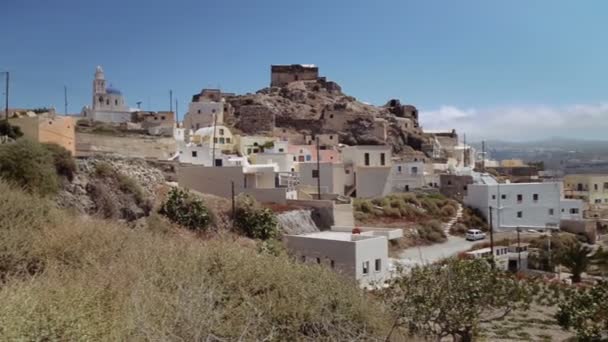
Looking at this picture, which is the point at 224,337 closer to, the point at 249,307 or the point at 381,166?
the point at 249,307

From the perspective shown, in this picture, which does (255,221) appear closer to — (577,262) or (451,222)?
(577,262)

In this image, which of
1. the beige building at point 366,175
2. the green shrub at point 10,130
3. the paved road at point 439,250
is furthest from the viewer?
the beige building at point 366,175

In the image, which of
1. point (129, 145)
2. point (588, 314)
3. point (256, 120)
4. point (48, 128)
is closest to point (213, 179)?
point (129, 145)

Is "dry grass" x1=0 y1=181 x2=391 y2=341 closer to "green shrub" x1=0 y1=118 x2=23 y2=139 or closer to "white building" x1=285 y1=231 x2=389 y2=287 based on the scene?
"white building" x1=285 y1=231 x2=389 y2=287

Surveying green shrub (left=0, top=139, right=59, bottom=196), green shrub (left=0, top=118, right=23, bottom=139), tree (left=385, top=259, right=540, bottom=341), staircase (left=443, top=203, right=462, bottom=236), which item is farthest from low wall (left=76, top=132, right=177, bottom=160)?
tree (left=385, top=259, right=540, bottom=341)

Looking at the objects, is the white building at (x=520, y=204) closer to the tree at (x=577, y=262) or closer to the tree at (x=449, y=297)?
the tree at (x=577, y=262)

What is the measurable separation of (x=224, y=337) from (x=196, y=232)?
12.5 metres

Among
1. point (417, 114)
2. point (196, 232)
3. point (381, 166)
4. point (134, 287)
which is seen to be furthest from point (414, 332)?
point (417, 114)

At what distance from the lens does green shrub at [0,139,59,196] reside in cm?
1583

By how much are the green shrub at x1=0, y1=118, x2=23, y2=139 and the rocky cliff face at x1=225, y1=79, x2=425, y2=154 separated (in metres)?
28.3

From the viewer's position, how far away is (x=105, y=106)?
5028 cm

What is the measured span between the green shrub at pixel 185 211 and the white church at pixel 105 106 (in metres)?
31.5

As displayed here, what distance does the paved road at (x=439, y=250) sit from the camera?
2375 cm

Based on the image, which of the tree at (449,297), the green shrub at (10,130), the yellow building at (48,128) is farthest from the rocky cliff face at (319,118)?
the tree at (449,297)
